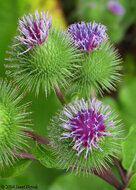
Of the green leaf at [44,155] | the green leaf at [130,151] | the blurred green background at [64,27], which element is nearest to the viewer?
the green leaf at [44,155]

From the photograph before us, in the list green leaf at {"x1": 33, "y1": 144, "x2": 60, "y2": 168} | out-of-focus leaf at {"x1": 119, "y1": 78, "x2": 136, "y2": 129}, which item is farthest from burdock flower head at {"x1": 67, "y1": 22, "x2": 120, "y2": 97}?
out-of-focus leaf at {"x1": 119, "y1": 78, "x2": 136, "y2": 129}

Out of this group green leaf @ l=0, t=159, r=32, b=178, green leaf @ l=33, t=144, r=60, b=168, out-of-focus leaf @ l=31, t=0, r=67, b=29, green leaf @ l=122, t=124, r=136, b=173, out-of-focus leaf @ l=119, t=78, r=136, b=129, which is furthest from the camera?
out-of-focus leaf @ l=31, t=0, r=67, b=29

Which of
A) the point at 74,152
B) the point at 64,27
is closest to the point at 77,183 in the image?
the point at 74,152

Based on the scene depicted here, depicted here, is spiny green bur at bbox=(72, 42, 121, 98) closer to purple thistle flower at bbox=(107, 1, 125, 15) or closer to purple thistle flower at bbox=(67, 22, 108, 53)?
purple thistle flower at bbox=(67, 22, 108, 53)

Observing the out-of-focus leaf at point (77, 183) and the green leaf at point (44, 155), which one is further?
the out-of-focus leaf at point (77, 183)

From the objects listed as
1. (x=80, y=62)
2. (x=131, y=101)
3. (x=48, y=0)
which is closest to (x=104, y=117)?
(x=80, y=62)

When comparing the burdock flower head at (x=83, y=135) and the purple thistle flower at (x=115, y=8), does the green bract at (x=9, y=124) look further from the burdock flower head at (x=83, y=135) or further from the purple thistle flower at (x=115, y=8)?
the purple thistle flower at (x=115, y=8)

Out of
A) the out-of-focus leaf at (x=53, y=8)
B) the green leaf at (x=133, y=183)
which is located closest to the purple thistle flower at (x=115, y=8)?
the out-of-focus leaf at (x=53, y=8)

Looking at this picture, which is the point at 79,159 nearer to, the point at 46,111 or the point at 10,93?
the point at 10,93
